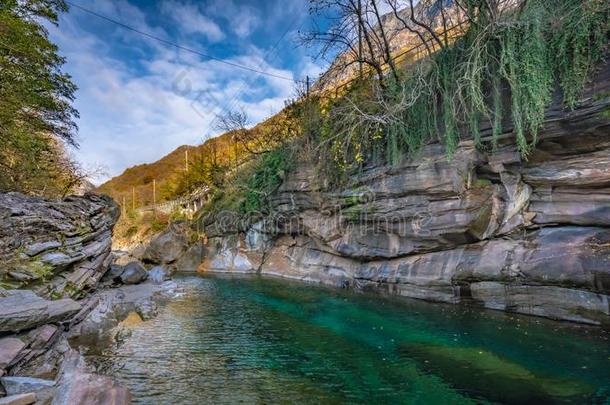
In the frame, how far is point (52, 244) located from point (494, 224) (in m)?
10.6

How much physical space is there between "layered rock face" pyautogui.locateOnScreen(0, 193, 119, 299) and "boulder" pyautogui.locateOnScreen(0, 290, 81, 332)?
836 mm

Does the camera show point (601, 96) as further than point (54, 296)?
No

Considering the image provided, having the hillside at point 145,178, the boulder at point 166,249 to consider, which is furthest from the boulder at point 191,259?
the hillside at point 145,178

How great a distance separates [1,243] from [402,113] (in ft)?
34.1

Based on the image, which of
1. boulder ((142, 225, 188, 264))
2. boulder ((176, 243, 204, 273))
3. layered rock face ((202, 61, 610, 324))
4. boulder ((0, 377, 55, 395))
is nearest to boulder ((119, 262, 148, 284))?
boulder ((176, 243, 204, 273))

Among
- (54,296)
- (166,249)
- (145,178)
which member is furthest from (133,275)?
(145,178)

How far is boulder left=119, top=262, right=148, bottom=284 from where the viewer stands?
494 inches

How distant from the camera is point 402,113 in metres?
10.6

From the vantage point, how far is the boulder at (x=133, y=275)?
12.6 m

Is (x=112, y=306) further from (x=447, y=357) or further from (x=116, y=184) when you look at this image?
(x=116, y=184)

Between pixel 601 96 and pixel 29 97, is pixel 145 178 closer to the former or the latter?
pixel 29 97

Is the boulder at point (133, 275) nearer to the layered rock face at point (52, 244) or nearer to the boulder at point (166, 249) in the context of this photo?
the layered rock face at point (52, 244)

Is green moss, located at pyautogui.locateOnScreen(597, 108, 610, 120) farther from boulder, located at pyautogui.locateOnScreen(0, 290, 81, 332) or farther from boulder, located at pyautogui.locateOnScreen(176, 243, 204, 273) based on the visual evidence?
boulder, located at pyautogui.locateOnScreen(176, 243, 204, 273)

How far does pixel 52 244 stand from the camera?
25.5ft
